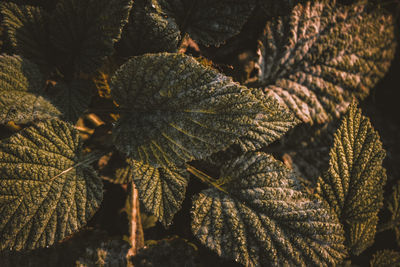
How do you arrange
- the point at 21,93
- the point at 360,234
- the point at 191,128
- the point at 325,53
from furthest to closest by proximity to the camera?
the point at 325,53
the point at 360,234
the point at 21,93
the point at 191,128

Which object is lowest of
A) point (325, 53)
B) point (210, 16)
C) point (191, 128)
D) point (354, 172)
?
point (354, 172)

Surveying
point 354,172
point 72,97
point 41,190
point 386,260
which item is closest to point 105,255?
point 41,190

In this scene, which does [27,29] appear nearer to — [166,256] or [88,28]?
[88,28]

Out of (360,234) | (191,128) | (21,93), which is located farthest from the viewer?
(360,234)

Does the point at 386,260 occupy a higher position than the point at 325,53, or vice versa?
the point at 325,53

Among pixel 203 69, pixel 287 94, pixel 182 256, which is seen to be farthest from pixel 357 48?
pixel 182 256

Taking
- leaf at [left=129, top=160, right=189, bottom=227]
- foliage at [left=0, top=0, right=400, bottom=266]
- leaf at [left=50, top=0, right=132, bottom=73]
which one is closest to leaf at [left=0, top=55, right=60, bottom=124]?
foliage at [left=0, top=0, right=400, bottom=266]

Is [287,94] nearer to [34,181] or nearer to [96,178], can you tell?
[96,178]
